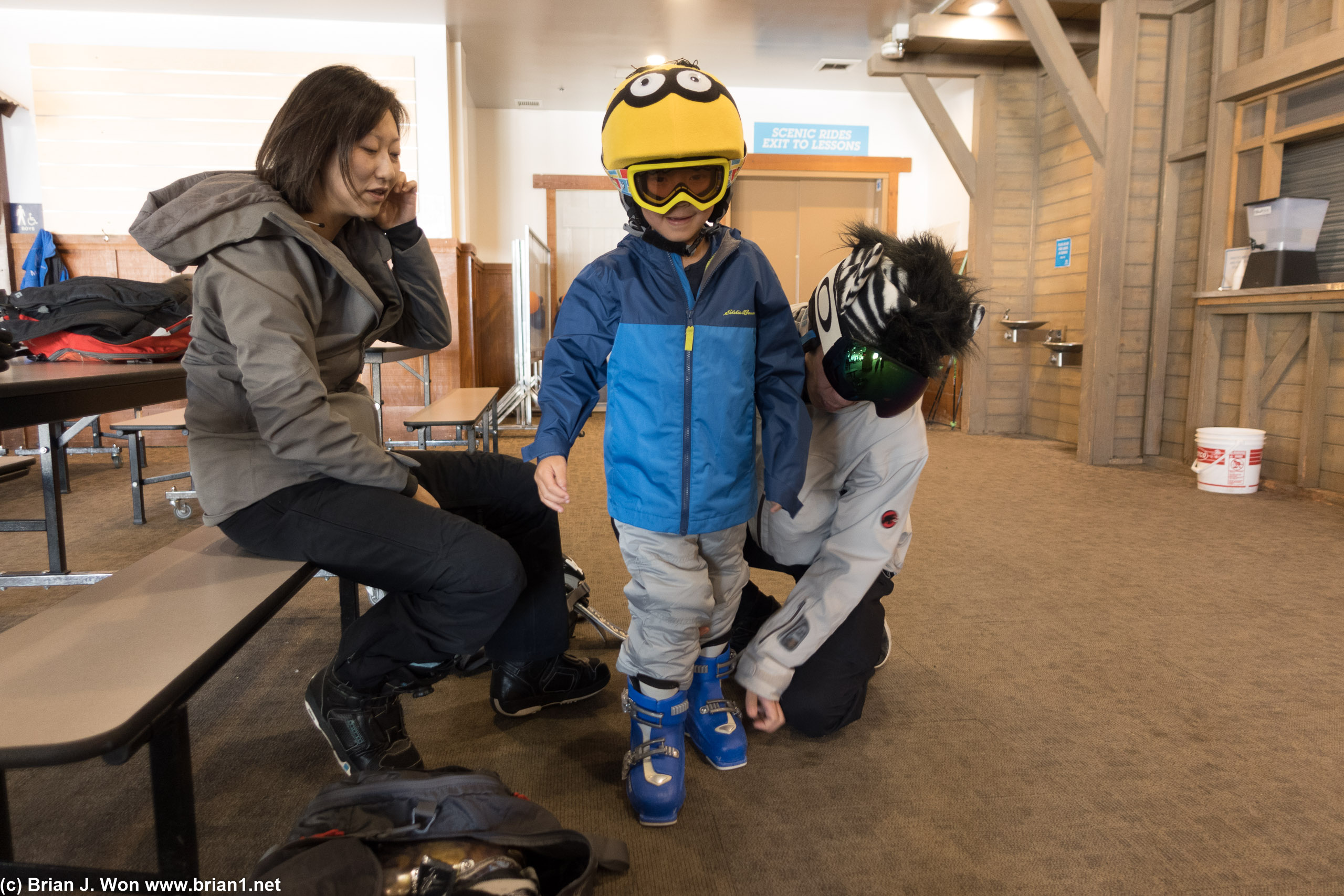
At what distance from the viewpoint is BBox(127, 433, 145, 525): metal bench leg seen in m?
3.00

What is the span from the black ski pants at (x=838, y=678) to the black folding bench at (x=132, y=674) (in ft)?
2.93

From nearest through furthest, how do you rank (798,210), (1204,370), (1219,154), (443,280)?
1. (1219,154)
2. (1204,370)
3. (443,280)
4. (798,210)

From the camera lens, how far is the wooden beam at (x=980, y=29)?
5.13m

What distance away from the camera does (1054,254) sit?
5617mm

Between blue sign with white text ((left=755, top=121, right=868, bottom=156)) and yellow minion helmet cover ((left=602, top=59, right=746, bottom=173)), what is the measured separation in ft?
20.7

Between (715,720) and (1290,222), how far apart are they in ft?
12.6

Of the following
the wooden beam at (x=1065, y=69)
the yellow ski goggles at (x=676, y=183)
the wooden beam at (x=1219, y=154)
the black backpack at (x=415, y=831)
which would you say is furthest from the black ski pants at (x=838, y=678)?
the wooden beam at (x=1065, y=69)

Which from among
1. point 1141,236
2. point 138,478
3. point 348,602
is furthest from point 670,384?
point 1141,236

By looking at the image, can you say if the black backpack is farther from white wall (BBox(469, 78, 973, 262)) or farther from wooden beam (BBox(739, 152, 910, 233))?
wooden beam (BBox(739, 152, 910, 233))

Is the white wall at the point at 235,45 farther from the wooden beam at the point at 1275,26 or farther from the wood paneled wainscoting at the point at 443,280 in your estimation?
the wooden beam at the point at 1275,26

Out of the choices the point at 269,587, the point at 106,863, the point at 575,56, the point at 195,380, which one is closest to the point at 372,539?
the point at 269,587

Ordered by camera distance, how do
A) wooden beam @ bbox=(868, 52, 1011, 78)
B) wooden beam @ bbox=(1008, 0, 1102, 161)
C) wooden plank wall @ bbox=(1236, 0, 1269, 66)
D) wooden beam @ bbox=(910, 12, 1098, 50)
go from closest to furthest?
1. wooden plank wall @ bbox=(1236, 0, 1269, 66)
2. wooden beam @ bbox=(1008, 0, 1102, 161)
3. wooden beam @ bbox=(910, 12, 1098, 50)
4. wooden beam @ bbox=(868, 52, 1011, 78)

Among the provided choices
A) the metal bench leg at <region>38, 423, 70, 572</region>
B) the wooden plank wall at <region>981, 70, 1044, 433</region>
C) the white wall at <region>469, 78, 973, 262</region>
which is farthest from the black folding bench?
the white wall at <region>469, 78, 973, 262</region>

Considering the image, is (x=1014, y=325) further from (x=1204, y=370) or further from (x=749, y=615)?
(x=749, y=615)
